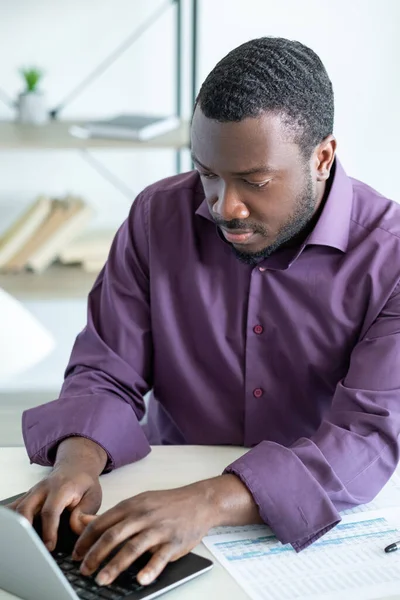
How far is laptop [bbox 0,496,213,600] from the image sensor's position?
100 centimetres

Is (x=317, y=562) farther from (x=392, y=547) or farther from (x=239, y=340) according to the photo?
(x=239, y=340)

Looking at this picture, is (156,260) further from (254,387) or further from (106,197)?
(106,197)

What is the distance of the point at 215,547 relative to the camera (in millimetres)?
1225

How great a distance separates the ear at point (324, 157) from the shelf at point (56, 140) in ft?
4.71

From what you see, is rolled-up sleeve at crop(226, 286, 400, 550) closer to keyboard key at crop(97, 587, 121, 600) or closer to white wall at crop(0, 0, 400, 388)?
keyboard key at crop(97, 587, 121, 600)

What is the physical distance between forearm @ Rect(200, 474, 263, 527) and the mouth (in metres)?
0.34

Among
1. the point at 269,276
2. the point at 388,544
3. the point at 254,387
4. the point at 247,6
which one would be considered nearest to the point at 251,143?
the point at 269,276

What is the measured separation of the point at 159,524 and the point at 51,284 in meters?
1.92

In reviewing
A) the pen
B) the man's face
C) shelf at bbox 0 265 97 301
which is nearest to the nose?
the man's face

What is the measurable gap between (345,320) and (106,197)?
203 cm

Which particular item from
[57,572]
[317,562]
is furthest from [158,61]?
[57,572]

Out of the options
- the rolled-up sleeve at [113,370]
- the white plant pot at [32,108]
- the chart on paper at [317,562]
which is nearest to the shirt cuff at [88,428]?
the rolled-up sleeve at [113,370]

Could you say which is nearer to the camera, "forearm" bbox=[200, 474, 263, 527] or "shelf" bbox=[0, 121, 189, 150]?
"forearm" bbox=[200, 474, 263, 527]

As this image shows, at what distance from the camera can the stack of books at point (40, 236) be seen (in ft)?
9.92
